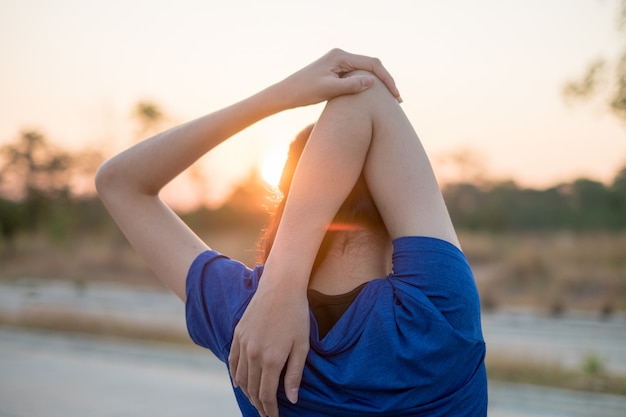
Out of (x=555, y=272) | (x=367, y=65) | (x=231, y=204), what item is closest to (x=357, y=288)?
(x=367, y=65)

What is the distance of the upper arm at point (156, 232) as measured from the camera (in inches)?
58.1

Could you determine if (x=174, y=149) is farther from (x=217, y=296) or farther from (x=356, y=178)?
(x=356, y=178)

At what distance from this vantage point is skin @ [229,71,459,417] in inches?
46.6

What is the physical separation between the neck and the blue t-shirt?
0.25ft

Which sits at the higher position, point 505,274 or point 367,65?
point 505,274

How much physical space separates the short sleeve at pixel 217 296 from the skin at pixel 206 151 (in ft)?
0.17

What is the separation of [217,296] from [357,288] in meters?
0.30

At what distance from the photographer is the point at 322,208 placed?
3.99 ft

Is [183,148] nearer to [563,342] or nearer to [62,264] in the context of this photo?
[563,342]

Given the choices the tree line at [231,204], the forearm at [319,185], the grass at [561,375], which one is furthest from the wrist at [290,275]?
the tree line at [231,204]

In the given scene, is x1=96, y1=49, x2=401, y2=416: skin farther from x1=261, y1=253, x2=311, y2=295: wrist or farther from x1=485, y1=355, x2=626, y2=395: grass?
x1=485, y1=355, x2=626, y2=395: grass

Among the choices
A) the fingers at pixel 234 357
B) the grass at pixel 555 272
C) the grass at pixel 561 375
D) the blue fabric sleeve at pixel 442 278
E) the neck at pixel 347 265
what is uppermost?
the grass at pixel 555 272

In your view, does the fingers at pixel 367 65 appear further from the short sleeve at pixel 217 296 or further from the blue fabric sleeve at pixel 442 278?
the short sleeve at pixel 217 296

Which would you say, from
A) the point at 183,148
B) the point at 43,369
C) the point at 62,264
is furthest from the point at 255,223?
the point at 183,148
